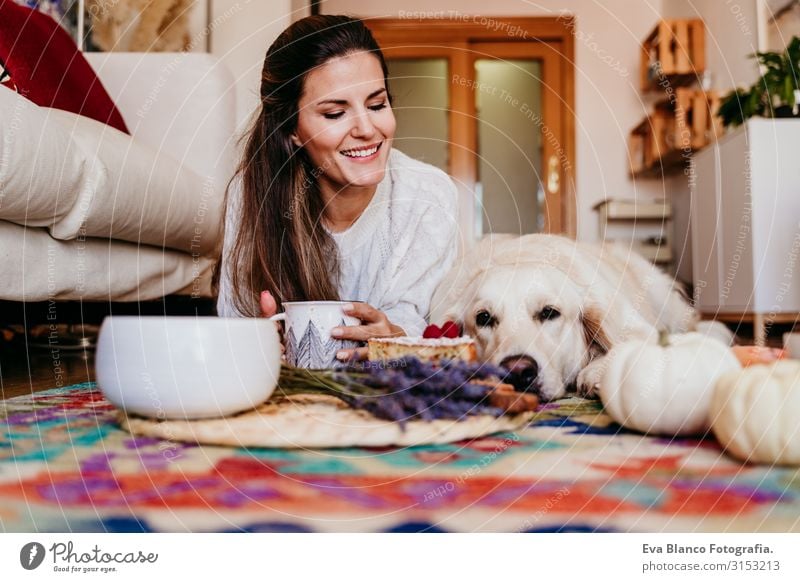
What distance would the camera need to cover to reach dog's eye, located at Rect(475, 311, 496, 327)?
90 centimetres

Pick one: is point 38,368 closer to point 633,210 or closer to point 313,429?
point 313,429

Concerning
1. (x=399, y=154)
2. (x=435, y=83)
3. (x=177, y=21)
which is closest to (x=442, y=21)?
(x=435, y=83)

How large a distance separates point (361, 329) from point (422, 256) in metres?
0.41

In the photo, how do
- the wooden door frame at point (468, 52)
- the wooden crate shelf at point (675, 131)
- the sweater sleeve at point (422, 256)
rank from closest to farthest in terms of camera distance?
the sweater sleeve at point (422, 256), the wooden crate shelf at point (675, 131), the wooden door frame at point (468, 52)

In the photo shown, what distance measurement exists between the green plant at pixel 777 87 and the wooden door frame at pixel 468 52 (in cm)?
122

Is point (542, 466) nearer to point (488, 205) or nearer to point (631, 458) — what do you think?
point (631, 458)

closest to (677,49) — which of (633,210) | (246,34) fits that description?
(633,210)

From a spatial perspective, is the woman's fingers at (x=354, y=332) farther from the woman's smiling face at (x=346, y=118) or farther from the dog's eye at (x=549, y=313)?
the woman's smiling face at (x=346, y=118)

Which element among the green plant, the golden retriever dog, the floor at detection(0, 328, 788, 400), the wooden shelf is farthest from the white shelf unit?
the floor at detection(0, 328, 788, 400)

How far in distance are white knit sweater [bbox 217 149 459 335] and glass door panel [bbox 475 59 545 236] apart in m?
1.74

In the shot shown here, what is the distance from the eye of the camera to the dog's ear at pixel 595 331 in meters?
0.87

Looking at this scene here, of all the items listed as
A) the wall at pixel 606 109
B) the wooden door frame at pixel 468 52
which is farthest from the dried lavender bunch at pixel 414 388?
the wall at pixel 606 109

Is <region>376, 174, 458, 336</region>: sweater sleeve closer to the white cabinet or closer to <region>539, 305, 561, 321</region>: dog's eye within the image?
<region>539, 305, 561, 321</region>: dog's eye

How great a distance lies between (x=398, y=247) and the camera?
3.86 feet
